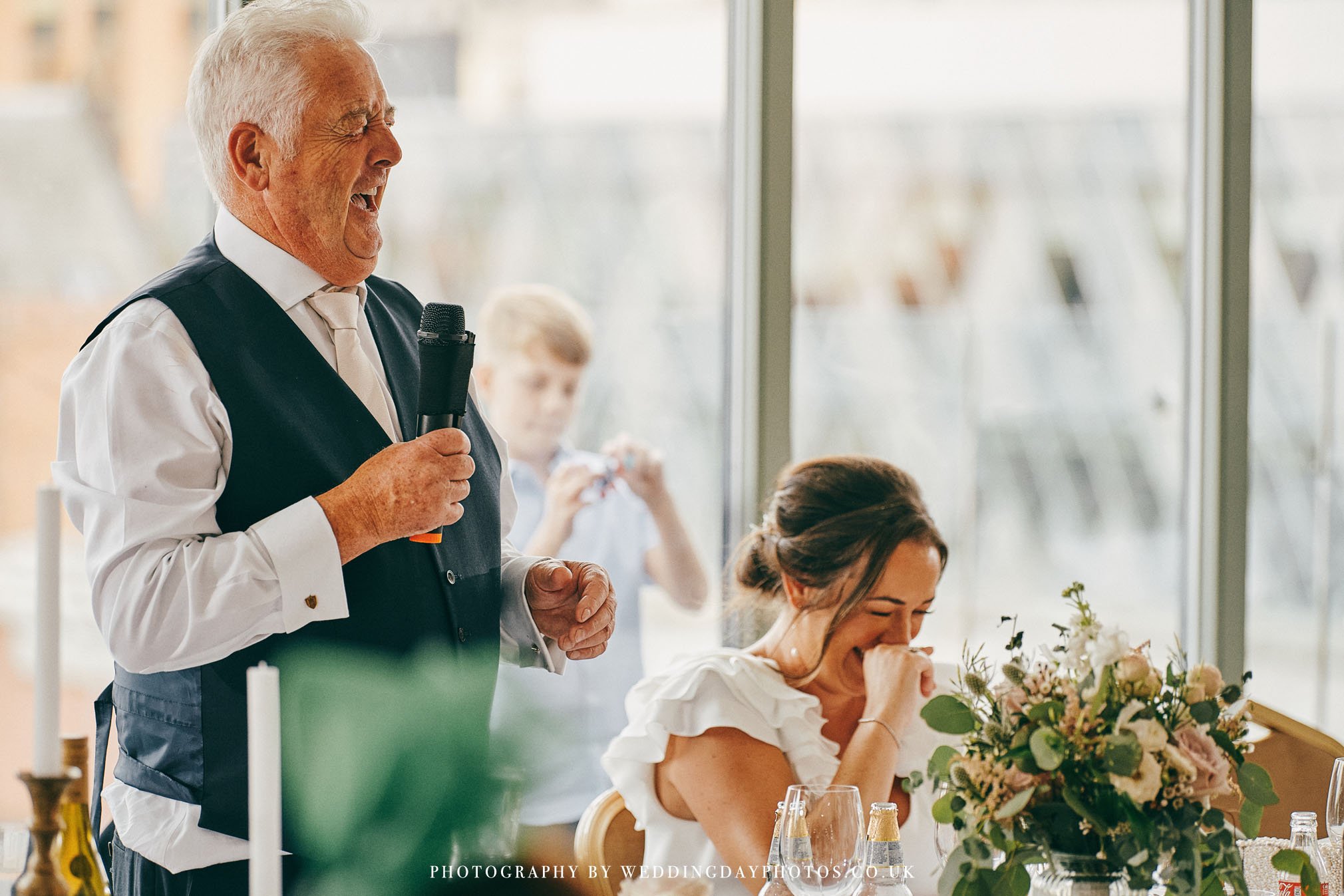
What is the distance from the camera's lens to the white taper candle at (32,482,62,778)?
84 cm

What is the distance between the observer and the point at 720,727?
1.85 metres

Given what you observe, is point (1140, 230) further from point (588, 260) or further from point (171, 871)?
point (171, 871)

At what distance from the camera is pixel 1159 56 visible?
287cm

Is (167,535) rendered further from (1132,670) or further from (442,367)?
(1132,670)

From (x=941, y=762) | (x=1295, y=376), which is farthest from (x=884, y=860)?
(x=1295, y=376)

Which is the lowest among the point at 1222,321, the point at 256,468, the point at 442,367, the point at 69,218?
the point at 256,468

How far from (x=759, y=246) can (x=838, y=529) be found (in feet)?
2.76

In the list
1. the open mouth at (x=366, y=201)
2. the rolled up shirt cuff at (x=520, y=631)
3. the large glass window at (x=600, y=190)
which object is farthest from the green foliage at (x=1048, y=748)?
the large glass window at (x=600, y=190)

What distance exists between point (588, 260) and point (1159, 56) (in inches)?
54.7

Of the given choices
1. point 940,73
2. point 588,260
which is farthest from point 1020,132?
point 588,260

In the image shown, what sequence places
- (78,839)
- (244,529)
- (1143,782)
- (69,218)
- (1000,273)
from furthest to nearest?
1. (1000,273)
2. (69,218)
3. (244,529)
4. (1143,782)
5. (78,839)

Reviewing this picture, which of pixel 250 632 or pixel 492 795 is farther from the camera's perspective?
pixel 492 795

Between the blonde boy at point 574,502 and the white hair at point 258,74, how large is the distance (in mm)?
972

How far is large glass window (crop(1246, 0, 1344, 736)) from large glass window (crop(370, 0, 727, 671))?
4.18 ft
